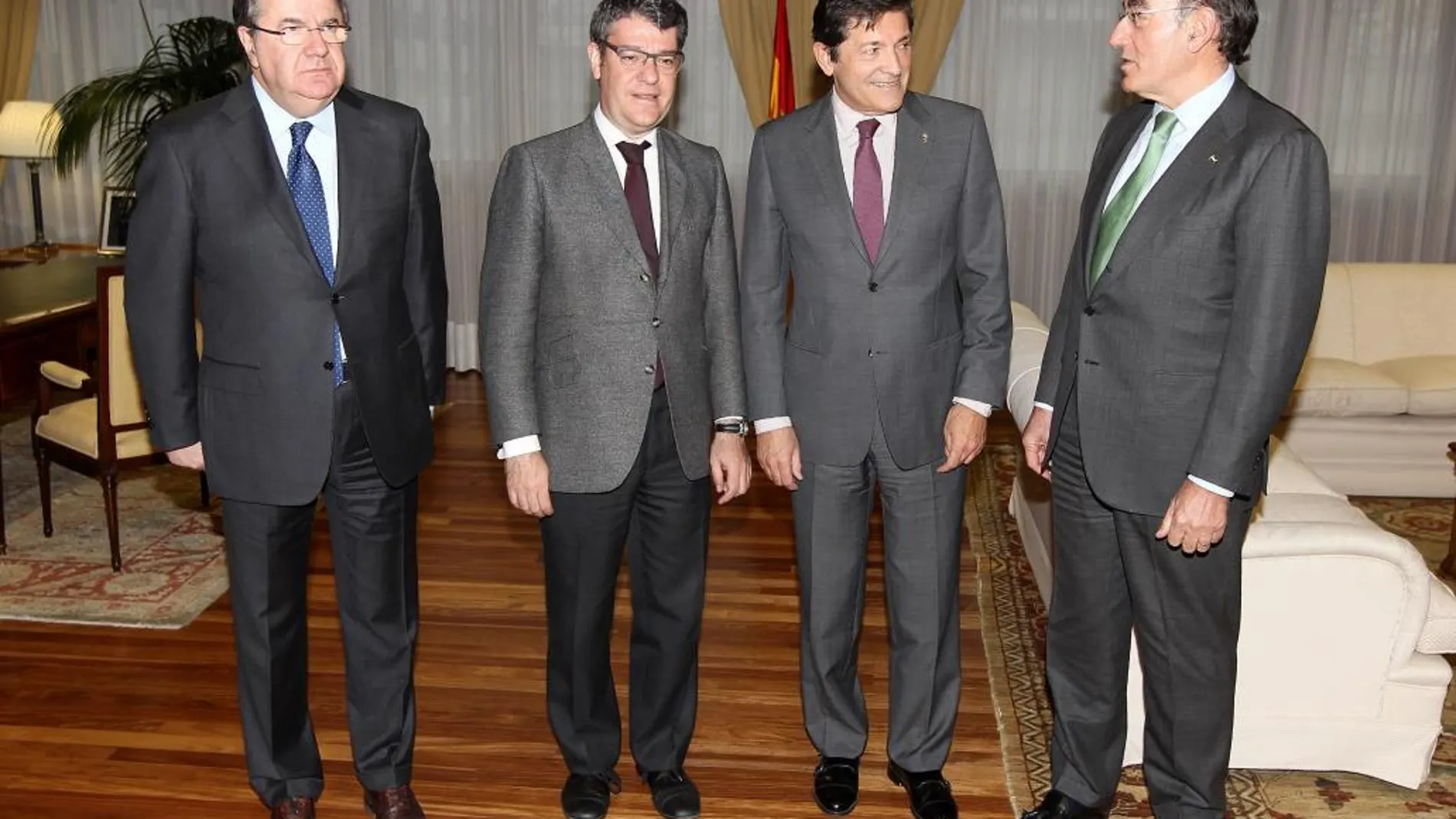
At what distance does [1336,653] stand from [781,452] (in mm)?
1393

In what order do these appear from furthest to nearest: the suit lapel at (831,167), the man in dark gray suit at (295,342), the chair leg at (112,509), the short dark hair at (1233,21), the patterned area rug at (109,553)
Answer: the chair leg at (112,509) → the patterned area rug at (109,553) → the suit lapel at (831,167) → the man in dark gray suit at (295,342) → the short dark hair at (1233,21)

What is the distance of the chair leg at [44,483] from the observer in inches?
210

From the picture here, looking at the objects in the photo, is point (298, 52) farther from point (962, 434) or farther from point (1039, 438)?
point (1039, 438)

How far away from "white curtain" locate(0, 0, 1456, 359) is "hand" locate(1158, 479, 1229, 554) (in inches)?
219

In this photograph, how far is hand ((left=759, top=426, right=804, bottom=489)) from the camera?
315 cm

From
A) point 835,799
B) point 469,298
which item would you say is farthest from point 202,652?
point 469,298

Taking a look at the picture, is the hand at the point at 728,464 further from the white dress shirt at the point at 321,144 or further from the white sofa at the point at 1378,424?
the white sofa at the point at 1378,424

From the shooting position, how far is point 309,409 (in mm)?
2920

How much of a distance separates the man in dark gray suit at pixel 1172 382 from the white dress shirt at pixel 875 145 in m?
0.31

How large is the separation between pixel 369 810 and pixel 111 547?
7.13 ft

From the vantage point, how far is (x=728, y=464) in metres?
3.15

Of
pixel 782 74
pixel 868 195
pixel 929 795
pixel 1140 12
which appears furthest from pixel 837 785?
pixel 782 74

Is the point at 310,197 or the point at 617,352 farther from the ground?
the point at 310,197

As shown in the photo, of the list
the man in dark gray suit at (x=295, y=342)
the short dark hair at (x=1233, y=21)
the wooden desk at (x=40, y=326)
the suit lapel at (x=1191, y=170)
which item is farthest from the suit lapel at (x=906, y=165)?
the wooden desk at (x=40, y=326)
